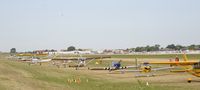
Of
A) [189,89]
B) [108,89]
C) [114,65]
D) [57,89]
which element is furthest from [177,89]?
[114,65]

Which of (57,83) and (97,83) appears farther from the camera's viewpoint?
(97,83)

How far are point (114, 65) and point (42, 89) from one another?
91.0 feet

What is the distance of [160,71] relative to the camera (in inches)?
1816

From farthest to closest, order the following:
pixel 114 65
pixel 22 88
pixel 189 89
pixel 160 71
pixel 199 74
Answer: pixel 114 65 < pixel 160 71 < pixel 199 74 < pixel 22 88 < pixel 189 89

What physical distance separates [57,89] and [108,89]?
3238 mm

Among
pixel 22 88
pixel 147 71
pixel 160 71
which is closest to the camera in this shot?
pixel 22 88

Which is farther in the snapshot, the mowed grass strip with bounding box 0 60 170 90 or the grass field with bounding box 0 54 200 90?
the mowed grass strip with bounding box 0 60 170 90

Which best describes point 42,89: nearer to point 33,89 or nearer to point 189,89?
point 33,89

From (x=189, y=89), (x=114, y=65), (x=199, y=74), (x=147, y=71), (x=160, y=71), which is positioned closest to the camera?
(x=189, y=89)

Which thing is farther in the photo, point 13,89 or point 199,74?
point 199,74

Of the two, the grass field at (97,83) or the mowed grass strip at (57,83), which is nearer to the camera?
the grass field at (97,83)

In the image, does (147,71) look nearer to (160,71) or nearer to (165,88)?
(160,71)

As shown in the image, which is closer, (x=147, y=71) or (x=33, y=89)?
(x=33, y=89)

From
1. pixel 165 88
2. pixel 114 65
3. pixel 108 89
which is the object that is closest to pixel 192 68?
pixel 165 88
